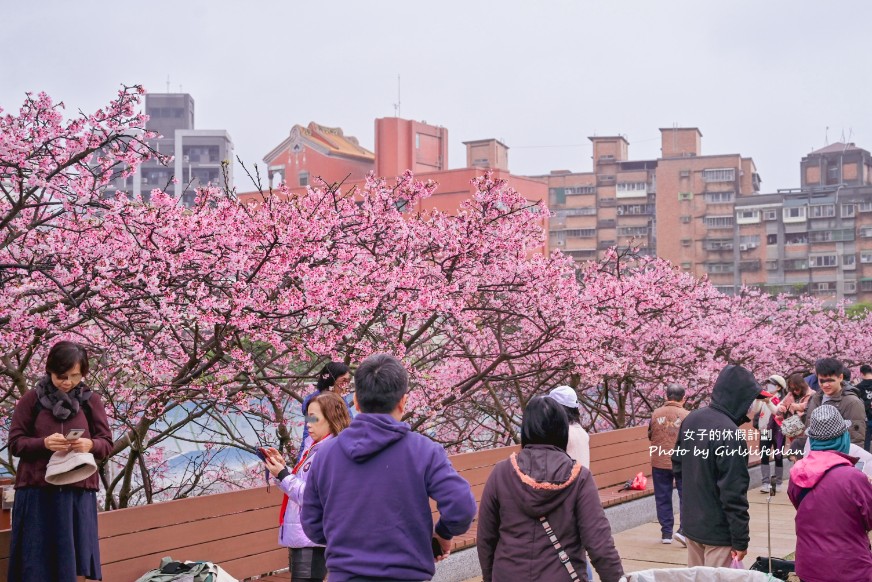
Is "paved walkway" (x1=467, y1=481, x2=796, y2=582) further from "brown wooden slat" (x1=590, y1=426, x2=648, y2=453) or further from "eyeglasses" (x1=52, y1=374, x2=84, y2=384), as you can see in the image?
"eyeglasses" (x1=52, y1=374, x2=84, y2=384)

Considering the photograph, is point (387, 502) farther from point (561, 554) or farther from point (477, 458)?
point (477, 458)

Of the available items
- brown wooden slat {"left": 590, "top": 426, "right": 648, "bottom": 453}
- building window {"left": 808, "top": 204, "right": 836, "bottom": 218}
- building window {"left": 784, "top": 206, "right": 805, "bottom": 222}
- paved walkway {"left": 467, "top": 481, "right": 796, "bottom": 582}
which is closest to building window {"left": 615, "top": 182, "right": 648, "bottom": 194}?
building window {"left": 784, "top": 206, "right": 805, "bottom": 222}

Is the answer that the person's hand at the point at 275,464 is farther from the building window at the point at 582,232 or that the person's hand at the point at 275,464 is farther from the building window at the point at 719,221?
the building window at the point at 582,232

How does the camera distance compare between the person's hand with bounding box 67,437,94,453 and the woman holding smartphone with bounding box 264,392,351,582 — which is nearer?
the person's hand with bounding box 67,437,94,453

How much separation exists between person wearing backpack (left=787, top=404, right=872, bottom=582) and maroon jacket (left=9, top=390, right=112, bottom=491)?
358cm

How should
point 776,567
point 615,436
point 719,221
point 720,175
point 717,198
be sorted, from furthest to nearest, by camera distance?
point 719,221 < point 717,198 < point 720,175 < point 615,436 < point 776,567

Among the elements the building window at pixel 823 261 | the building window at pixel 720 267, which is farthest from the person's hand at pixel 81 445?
the building window at pixel 720 267

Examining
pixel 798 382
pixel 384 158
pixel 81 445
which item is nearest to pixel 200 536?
pixel 81 445

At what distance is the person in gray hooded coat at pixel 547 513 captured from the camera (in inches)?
162

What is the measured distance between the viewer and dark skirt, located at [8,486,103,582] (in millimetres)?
4945

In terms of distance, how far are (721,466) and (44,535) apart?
12.1 ft

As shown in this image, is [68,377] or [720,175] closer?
[68,377]

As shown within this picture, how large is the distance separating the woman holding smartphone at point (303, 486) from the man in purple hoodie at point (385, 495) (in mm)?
1206

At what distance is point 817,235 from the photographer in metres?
86.1
